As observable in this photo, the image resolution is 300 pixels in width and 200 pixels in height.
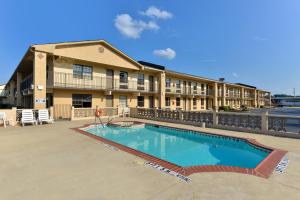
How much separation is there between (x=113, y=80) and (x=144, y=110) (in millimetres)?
5234

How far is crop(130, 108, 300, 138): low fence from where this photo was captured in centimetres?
938

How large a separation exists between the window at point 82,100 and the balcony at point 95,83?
123 cm

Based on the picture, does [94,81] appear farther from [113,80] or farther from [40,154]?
[40,154]

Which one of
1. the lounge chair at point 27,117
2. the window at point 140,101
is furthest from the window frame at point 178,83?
the lounge chair at point 27,117

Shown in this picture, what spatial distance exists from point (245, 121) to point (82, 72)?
619 inches

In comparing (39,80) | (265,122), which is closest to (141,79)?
(39,80)

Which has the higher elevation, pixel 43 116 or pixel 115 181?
pixel 43 116

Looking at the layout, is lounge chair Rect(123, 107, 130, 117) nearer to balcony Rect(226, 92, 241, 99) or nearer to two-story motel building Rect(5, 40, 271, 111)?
two-story motel building Rect(5, 40, 271, 111)

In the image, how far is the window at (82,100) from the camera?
1819 cm

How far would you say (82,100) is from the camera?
18750 millimetres

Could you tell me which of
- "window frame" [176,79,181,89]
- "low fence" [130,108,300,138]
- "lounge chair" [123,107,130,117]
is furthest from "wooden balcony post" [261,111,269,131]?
"window frame" [176,79,181,89]

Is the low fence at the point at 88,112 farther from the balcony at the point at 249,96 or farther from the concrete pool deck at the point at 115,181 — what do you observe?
the balcony at the point at 249,96

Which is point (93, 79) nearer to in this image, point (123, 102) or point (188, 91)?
point (123, 102)

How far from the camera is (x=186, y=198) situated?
3.26m
